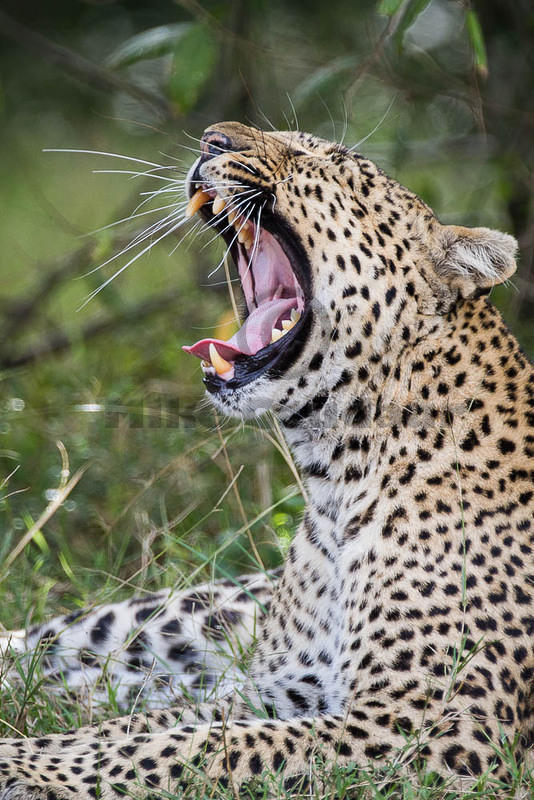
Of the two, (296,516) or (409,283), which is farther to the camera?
(296,516)

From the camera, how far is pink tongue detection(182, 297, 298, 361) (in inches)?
199

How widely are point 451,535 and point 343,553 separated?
0.45 m

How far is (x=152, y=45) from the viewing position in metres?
6.21

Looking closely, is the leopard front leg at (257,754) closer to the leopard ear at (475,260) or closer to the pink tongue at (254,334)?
the pink tongue at (254,334)

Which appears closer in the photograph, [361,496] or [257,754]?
[257,754]

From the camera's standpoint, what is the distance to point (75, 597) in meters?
6.69

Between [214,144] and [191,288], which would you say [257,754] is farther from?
[191,288]

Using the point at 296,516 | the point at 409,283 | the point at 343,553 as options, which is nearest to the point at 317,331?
the point at 409,283

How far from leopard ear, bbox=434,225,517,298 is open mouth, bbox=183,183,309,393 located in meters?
0.56

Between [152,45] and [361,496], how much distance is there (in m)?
2.75

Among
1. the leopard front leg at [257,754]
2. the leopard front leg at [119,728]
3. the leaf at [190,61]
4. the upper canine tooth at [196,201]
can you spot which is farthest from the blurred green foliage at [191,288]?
the leopard front leg at [257,754]

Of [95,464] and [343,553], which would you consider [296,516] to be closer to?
[95,464]

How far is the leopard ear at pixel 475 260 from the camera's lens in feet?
15.6

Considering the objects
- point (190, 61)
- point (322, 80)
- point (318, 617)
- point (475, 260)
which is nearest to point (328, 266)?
point (475, 260)
